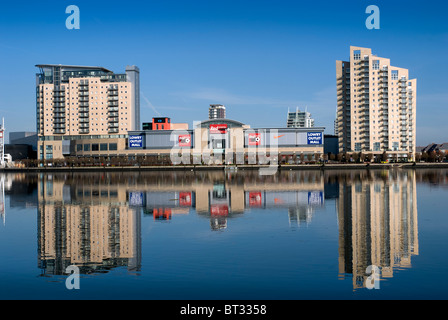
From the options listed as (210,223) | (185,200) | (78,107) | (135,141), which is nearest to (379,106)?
(135,141)

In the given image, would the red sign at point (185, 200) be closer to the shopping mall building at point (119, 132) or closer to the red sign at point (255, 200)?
the red sign at point (255, 200)

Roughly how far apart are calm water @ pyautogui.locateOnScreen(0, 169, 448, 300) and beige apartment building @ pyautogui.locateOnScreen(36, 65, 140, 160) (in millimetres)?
145522

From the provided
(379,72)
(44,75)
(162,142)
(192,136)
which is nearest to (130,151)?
(162,142)

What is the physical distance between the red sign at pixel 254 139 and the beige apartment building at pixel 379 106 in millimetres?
39047

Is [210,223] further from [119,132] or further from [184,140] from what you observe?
[119,132]

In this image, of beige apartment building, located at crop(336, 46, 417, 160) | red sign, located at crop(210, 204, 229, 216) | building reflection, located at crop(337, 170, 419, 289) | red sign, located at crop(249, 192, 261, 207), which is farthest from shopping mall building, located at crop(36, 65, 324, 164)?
building reflection, located at crop(337, 170, 419, 289)

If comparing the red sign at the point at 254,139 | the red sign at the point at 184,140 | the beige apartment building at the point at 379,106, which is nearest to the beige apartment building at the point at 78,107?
the red sign at the point at 184,140

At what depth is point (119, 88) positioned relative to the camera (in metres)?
180

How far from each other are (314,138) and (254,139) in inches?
893

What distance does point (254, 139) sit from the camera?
6506 inches

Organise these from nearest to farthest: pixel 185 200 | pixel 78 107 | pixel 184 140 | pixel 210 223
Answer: pixel 210 223 < pixel 185 200 < pixel 184 140 < pixel 78 107

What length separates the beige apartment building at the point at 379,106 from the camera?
170000 mm

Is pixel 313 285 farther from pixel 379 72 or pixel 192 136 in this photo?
pixel 379 72

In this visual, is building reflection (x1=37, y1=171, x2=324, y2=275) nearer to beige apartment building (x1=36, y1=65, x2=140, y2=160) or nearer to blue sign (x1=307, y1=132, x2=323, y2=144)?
blue sign (x1=307, y1=132, x2=323, y2=144)
